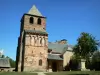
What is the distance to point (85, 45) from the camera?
49000 mm

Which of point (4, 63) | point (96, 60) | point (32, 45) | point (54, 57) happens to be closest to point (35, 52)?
point (32, 45)

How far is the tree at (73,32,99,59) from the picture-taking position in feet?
161

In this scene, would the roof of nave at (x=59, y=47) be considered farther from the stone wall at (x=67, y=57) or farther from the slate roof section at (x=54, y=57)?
the slate roof section at (x=54, y=57)

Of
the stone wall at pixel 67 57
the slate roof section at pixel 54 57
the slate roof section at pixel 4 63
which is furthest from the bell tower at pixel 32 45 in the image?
the slate roof section at pixel 4 63

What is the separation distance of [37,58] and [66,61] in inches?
414

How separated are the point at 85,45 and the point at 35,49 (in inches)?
517

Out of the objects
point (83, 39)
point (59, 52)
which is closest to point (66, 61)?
point (59, 52)

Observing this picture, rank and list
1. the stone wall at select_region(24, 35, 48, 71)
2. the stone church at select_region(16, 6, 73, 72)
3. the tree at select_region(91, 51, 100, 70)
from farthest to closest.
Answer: the tree at select_region(91, 51, 100, 70), the stone church at select_region(16, 6, 73, 72), the stone wall at select_region(24, 35, 48, 71)

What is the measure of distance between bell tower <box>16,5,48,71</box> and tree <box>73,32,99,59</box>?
8916 mm

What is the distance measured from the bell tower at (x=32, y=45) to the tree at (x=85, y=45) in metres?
8.92

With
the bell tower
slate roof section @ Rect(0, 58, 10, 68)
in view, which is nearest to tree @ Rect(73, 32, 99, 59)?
the bell tower

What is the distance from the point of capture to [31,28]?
161 ft

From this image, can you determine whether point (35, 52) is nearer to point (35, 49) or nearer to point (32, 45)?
point (35, 49)

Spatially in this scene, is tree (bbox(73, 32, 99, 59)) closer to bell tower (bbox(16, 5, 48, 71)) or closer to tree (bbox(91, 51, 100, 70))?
tree (bbox(91, 51, 100, 70))
